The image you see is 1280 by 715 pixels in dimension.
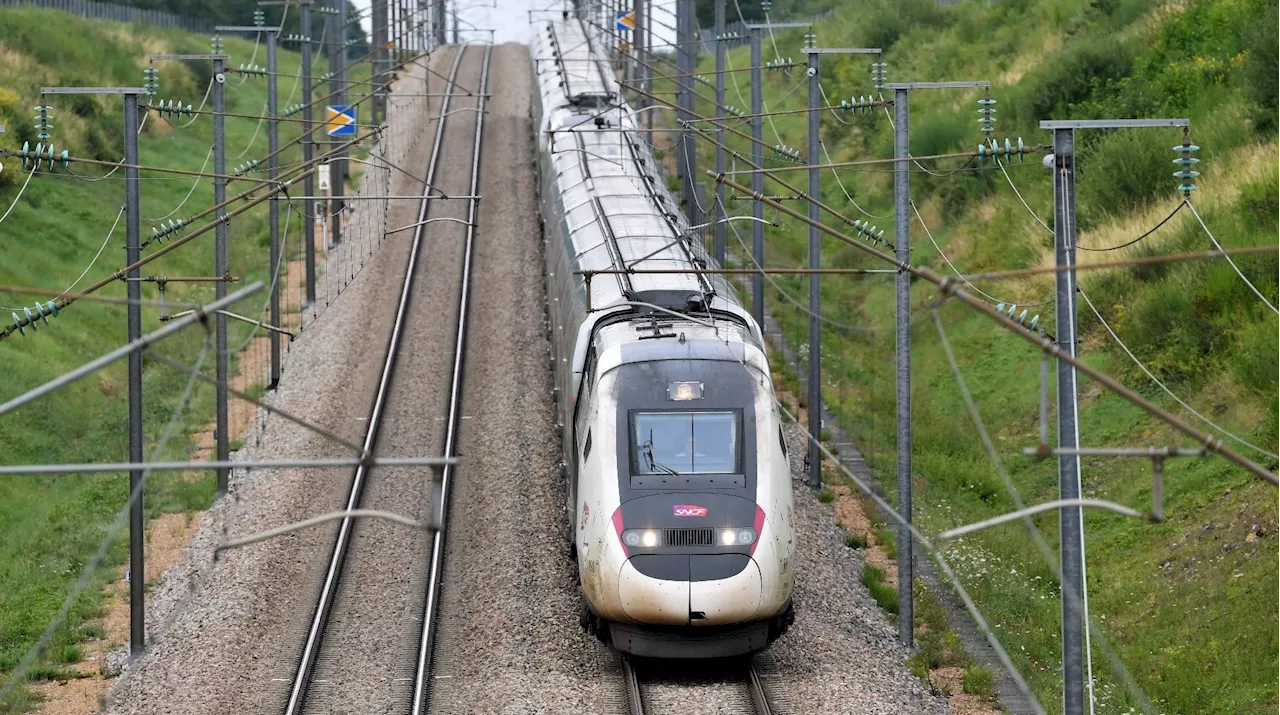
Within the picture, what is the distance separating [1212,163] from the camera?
29.3 metres

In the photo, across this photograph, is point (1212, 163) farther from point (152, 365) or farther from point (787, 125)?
point (787, 125)

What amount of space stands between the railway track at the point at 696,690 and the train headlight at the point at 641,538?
1506 mm

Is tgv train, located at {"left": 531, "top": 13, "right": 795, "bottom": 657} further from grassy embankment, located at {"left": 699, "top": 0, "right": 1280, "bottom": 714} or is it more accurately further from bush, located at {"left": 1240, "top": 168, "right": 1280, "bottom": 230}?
bush, located at {"left": 1240, "top": 168, "right": 1280, "bottom": 230}

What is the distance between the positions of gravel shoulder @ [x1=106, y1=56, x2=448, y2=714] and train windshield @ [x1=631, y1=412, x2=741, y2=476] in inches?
173

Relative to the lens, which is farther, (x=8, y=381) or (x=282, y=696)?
(x=8, y=381)

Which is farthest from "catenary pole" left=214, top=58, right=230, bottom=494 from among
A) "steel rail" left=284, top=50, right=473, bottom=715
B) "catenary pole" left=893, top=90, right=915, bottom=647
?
"catenary pole" left=893, top=90, right=915, bottom=647

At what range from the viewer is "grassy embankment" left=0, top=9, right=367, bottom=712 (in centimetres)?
2205

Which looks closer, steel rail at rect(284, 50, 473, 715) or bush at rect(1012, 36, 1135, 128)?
steel rail at rect(284, 50, 473, 715)

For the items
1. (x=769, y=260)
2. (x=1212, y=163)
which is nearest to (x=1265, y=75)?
(x=1212, y=163)

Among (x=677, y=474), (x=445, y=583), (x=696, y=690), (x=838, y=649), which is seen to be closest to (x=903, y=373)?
(x=838, y=649)

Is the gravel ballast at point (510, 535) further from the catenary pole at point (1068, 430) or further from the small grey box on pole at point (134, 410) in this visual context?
the catenary pole at point (1068, 430)

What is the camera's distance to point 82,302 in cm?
3391

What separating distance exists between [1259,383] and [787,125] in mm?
32435

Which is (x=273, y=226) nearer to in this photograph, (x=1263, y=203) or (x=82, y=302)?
(x=82, y=302)
